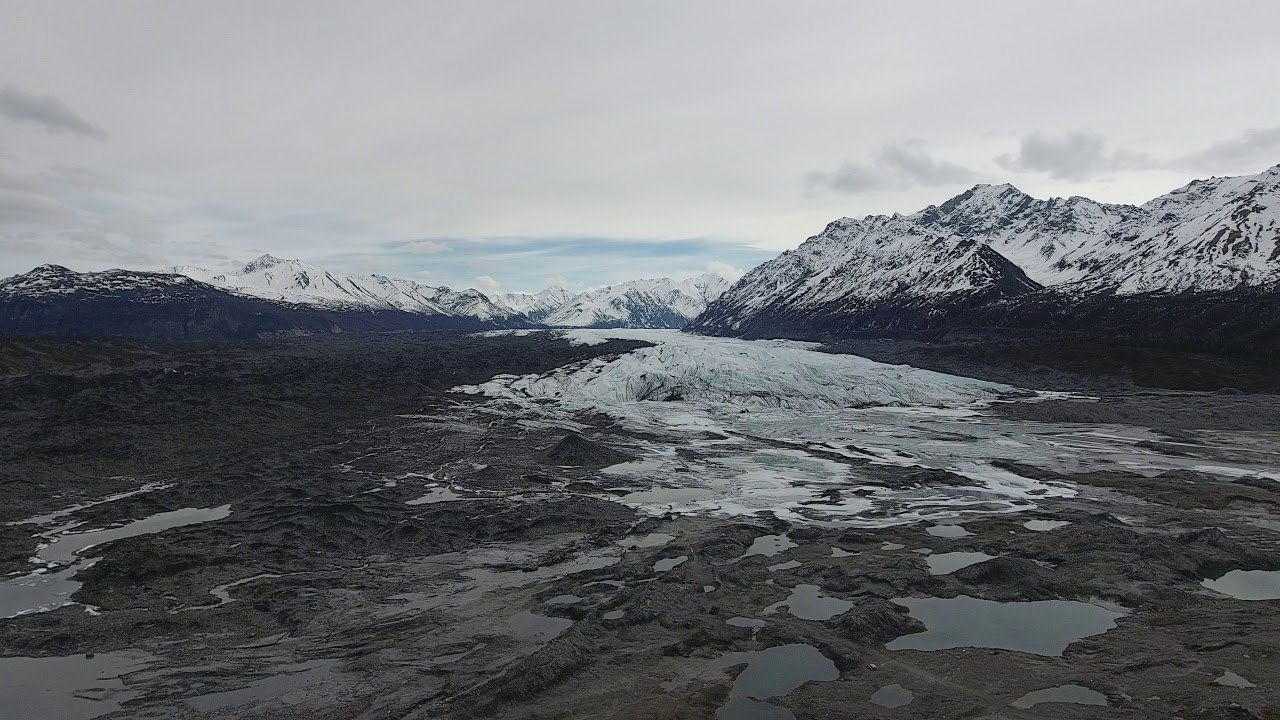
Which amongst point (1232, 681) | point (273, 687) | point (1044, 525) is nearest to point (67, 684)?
point (273, 687)

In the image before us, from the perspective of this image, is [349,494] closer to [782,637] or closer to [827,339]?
[782,637]

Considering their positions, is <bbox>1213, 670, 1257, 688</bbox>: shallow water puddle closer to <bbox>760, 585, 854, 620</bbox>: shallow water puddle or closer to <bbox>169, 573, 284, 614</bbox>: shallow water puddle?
<bbox>760, 585, 854, 620</bbox>: shallow water puddle

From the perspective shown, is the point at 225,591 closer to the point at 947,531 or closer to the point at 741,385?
the point at 947,531

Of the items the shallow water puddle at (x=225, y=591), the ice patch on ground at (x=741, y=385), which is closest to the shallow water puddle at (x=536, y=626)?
the shallow water puddle at (x=225, y=591)

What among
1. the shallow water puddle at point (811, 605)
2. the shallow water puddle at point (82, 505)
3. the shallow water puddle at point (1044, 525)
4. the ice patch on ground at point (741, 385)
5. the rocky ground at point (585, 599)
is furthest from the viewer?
the ice patch on ground at point (741, 385)

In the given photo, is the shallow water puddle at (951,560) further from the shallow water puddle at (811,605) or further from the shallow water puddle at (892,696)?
the shallow water puddle at (892,696)
